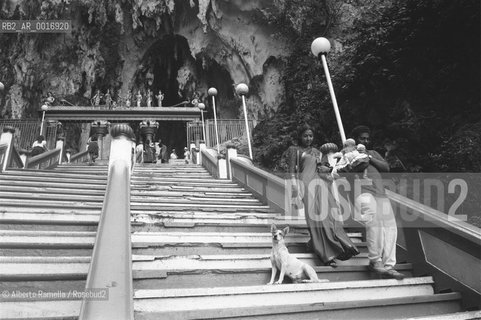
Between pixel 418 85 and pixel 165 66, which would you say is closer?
pixel 418 85

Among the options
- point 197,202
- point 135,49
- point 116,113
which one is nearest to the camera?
point 197,202

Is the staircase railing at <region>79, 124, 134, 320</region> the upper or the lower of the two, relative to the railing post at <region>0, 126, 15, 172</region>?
lower

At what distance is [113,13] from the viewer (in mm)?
20156

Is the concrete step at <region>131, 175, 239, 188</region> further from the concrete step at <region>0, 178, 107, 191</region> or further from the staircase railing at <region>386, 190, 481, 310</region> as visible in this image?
the staircase railing at <region>386, 190, 481, 310</region>

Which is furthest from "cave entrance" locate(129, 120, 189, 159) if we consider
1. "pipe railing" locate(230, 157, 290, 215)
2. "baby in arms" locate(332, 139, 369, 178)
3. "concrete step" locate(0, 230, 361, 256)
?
"baby in arms" locate(332, 139, 369, 178)

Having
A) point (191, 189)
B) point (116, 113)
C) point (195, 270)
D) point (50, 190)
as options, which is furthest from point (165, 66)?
point (195, 270)

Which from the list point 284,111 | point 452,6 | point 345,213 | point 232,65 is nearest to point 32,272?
point 345,213

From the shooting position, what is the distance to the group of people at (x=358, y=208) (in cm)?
309

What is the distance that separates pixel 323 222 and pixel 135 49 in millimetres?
20897

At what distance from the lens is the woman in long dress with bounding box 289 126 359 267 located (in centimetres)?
324

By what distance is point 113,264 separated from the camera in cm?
221

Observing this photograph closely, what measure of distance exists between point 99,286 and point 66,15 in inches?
827

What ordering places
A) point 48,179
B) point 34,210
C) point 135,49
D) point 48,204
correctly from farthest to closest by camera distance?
point 135,49, point 48,179, point 48,204, point 34,210

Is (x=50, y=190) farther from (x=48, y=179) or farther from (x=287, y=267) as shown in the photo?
(x=287, y=267)
